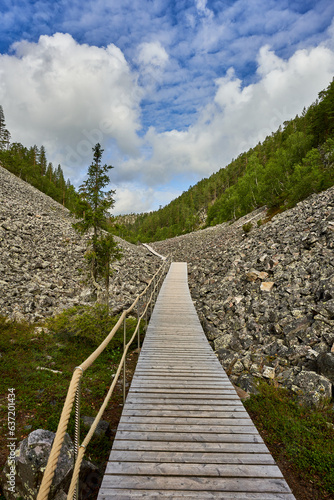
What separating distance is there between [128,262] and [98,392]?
721 inches

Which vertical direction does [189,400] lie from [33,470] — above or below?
below

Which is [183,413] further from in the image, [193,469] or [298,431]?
[298,431]

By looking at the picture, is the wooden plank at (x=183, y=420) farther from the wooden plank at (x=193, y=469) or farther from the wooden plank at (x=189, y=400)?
the wooden plank at (x=193, y=469)

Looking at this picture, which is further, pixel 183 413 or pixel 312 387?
pixel 312 387

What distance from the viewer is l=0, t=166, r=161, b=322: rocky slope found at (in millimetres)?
12398

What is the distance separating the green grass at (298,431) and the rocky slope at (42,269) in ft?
26.4

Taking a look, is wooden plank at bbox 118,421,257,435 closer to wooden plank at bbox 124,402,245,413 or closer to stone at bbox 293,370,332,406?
wooden plank at bbox 124,402,245,413

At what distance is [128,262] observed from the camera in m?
23.7

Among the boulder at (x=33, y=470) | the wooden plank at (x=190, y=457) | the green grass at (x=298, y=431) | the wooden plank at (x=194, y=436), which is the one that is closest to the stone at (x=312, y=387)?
the green grass at (x=298, y=431)

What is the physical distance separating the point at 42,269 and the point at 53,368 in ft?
38.7

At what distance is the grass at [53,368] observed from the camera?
423 cm

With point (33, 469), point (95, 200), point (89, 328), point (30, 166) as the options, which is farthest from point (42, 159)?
point (33, 469)

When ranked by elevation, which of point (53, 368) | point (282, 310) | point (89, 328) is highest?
point (282, 310)

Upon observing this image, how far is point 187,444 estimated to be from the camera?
3328mm
